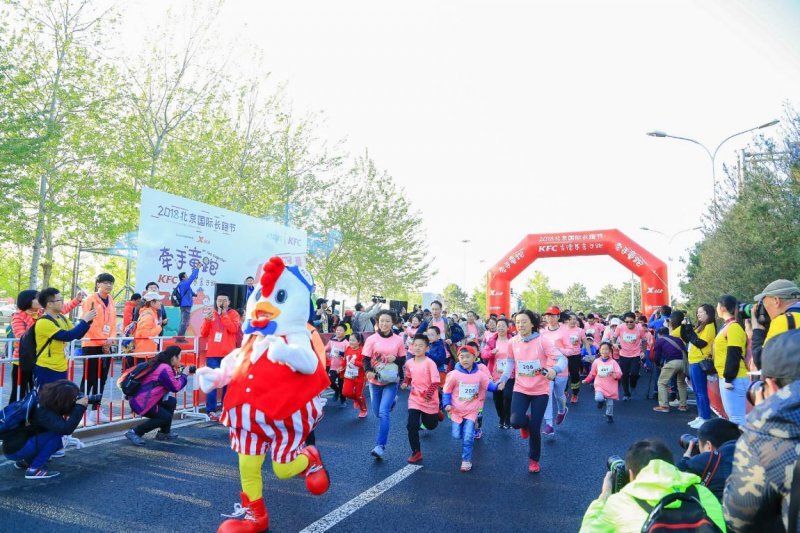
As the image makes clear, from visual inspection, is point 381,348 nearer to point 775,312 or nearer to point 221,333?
point 221,333

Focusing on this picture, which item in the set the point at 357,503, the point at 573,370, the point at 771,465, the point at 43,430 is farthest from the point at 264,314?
the point at 573,370

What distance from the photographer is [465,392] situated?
641 centimetres

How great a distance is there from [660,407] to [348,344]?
5.81m

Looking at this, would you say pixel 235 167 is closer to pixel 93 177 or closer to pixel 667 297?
pixel 93 177

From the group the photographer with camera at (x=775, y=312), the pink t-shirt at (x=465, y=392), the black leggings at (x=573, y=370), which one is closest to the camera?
the photographer with camera at (x=775, y=312)

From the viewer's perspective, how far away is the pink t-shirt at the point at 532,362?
20.7ft

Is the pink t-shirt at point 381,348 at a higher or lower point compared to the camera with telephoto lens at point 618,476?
higher

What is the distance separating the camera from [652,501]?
7.35 feet

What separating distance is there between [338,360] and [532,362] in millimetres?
4844

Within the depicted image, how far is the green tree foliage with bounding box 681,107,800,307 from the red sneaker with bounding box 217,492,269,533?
13.6 m

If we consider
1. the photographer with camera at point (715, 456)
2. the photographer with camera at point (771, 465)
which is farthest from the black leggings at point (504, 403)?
the photographer with camera at point (771, 465)

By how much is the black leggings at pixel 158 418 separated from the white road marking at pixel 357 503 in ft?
9.92

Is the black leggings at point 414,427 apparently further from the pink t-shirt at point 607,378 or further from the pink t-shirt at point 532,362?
the pink t-shirt at point 607,378

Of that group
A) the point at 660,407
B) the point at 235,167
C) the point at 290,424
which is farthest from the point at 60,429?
the point at 235,167
